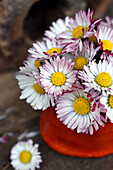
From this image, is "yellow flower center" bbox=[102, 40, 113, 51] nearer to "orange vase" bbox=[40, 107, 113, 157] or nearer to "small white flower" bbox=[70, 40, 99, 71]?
"small white flower" bbox=[70, 40, 99, 71]

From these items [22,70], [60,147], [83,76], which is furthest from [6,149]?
[83,76]

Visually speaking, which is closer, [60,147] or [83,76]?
[83,76]

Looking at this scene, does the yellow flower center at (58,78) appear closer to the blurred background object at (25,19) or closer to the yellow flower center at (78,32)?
the yellow flower center at (78,32)

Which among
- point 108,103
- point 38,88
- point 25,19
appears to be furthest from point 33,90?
point 25,19

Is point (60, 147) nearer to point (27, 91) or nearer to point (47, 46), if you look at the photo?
point (27, 91)

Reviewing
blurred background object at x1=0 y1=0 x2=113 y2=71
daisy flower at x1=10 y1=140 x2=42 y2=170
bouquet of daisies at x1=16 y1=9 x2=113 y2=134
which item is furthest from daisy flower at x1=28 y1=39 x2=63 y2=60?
blurred background object at x1=0 y1=0 x2=113 y2=71

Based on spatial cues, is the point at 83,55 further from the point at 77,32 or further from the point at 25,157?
the point at 25,157
